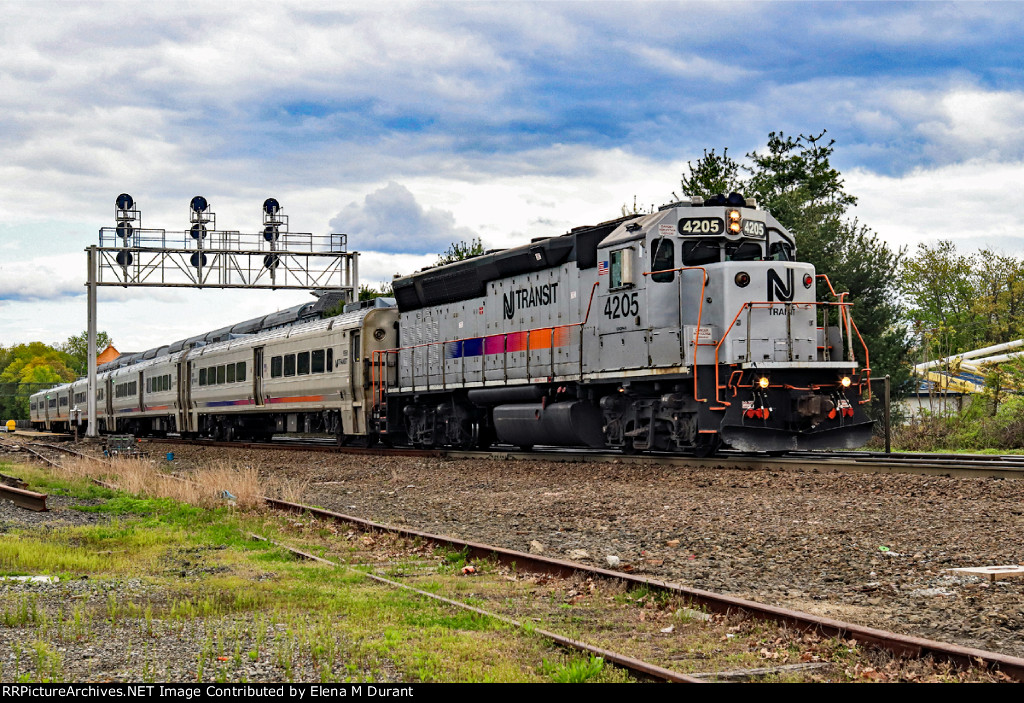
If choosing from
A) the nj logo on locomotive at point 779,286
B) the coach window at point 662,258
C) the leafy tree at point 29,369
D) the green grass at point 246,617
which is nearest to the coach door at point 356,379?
the coach window at point 662,258

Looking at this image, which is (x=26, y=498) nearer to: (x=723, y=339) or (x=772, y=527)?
(x=772, y=527)

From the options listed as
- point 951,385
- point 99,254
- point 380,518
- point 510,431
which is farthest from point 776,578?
point 99,254

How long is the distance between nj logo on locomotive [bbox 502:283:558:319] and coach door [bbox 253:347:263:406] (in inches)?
490

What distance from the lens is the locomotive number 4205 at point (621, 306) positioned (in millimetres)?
15617

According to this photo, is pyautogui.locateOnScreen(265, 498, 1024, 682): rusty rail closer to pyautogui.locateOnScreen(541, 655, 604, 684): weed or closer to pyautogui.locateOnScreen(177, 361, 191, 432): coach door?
pyautogui.locateOnScreen(541, 655, 604, 684): weed

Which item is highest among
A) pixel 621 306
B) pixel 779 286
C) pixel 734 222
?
pixel 734 222

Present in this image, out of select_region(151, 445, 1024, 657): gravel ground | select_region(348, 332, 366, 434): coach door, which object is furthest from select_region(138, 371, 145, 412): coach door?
select_region(151, 445, 1024, 657): gravel ground

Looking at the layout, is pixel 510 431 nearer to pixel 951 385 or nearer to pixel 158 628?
pixel 158 628

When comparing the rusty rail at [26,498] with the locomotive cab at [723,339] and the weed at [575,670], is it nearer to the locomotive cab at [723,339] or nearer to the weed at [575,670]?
the locomotive cab at [723,339]

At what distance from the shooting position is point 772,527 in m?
9.15

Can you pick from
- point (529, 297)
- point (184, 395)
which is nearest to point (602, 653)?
point (529, 297)

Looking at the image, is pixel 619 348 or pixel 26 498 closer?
pixel 26 498

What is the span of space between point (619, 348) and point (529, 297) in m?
3.30
